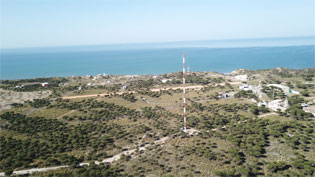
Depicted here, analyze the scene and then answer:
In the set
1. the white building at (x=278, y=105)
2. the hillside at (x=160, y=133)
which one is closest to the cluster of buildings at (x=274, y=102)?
the white building at (x=278, y=105)

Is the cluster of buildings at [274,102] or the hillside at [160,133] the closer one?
the hillside at [160,133]

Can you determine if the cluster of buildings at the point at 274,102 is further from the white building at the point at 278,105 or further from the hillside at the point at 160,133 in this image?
the hillside at the point at 160,133

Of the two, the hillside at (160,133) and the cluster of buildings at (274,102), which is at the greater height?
the cluster of buildings at (274,102)

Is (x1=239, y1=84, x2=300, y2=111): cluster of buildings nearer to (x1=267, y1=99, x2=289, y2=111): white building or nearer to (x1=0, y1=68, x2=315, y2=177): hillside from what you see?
(x1=267, y1=99, x2=289, y2=111): white building

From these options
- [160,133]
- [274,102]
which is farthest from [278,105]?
[160,133]

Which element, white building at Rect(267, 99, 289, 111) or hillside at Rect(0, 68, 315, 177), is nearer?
hillside at Rect(0, 68, 315, 177)

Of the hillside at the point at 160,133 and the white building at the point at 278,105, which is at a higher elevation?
the white building at the point at 278,105

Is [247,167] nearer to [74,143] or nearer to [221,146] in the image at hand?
[221,146]

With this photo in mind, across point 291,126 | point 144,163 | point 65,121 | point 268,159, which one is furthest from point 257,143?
point 65,121

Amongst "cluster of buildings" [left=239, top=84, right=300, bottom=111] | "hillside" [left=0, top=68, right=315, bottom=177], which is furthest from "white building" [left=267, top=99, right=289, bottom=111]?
"hillside" [left=0, top=68, right=315, bottom=177]

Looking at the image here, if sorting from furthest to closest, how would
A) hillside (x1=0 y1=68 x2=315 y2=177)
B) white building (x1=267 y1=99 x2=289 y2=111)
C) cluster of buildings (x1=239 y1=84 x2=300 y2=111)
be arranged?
cluster of buildings (x1=239 y1=84 x2=300 y2=111)
white building (x1=267 y1=99 x2=289 y2=111)
hillside (x1=0 y1=68 x2=315 y2=177)

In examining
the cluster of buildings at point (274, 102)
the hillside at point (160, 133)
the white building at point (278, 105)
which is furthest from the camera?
the cluster of buildings at point (274, 102)

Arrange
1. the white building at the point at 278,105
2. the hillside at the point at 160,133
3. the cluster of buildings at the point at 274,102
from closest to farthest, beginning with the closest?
the hillside at the point at 160,133
the white building at the point at 278,105
the cluster of buildings at the point at 274,102
